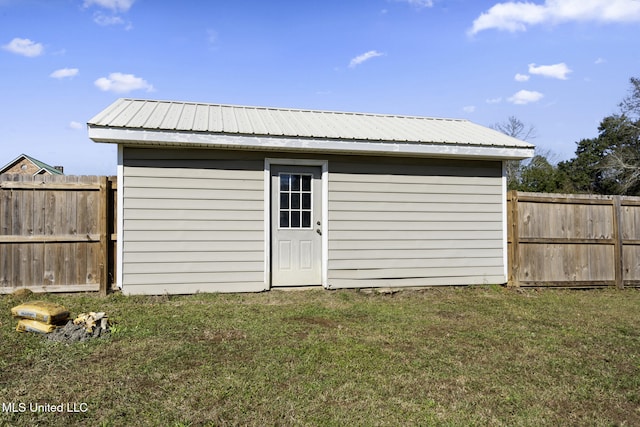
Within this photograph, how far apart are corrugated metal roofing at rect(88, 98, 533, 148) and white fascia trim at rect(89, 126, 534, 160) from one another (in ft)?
0.22

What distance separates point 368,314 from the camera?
520 centimetres

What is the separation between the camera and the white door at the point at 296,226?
21.3ft

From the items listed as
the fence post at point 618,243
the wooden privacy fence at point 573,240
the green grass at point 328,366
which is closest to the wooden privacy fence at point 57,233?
the green grass at point 328,366

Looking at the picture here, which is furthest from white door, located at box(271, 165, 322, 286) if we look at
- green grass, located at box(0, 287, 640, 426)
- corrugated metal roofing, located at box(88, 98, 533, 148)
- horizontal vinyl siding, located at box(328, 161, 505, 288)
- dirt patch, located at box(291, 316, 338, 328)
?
dirt patch, located at box(291, 316, 338, 328)

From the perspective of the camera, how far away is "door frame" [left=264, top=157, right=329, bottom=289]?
635 cm

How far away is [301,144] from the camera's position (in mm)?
6164

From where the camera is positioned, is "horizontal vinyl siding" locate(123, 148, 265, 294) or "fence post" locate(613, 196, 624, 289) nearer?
"horizontal vinyl siding" locate(123, 148, 265, 294)

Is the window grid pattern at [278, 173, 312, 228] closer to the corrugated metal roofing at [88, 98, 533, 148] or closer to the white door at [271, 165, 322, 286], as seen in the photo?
the white door at [271, 165, 322, 286]

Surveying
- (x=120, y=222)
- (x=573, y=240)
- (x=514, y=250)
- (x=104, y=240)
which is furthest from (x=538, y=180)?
(x=104, y=240)

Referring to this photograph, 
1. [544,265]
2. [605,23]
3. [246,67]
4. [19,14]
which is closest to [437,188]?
[544,265]

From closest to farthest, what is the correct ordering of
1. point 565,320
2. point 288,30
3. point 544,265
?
point 565,320
point 544,265
point 288,30

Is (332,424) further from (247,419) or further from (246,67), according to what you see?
(246,67)

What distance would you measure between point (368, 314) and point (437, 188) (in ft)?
9.78

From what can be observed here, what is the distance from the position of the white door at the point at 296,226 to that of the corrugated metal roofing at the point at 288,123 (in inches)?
30.7
